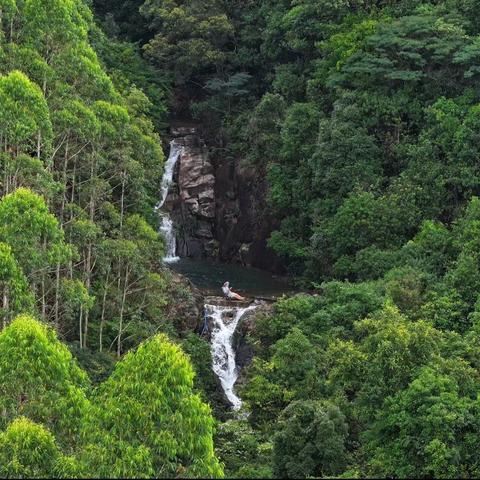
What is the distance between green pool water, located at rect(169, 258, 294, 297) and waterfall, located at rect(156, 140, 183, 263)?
25.8 inches

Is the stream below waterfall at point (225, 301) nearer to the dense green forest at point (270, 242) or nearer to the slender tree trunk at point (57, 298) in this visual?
the dense green forest at point (270, 242)

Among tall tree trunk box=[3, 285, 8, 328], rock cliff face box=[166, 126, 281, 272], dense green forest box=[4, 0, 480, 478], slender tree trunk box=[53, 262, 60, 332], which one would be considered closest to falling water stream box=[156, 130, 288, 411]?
rock cliff face box=[166, 126, 281, 272]

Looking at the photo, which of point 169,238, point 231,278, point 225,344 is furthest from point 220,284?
point 225,344

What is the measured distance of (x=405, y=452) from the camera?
2023cm

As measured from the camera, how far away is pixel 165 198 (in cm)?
4425

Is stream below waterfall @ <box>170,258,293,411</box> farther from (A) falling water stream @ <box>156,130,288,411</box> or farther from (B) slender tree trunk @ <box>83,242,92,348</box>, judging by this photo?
(B) slender tree trunk @ <box>83,242,92,348</box>

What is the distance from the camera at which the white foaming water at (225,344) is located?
29.6 m

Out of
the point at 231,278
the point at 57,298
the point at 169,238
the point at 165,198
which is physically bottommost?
the point at 231,278

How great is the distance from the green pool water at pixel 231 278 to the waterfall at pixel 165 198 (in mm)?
656

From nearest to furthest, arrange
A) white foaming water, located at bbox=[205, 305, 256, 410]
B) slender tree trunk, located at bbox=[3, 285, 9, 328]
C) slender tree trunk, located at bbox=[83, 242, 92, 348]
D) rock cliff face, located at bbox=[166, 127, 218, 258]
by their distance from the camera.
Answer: slender tree trunk, located at bbox=[3, 285, 9, 328], slender tree trunk, located at bbox=[83, 242, 92, 348], white foaming water, located at bbox=[205, 305, 256, 410], rock cliff face, located at bbox=[166, 127, 218, 258]

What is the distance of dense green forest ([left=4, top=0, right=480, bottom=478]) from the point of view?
14906 mm

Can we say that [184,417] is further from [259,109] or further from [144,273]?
[259,109]

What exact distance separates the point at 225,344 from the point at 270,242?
8.98m

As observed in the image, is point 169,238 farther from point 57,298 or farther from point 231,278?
point 57,298
